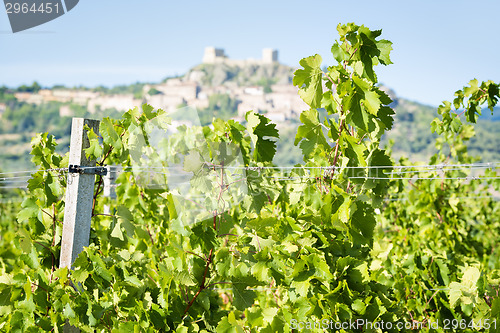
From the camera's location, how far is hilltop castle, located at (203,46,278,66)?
120m

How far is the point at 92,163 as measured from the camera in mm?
2463

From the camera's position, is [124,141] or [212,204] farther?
[124,141]

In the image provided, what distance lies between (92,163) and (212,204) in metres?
0.69

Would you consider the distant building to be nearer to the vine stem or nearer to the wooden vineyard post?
the wooden vineyard post

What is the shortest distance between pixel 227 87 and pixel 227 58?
15.3m

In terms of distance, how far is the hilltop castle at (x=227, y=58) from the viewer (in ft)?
393

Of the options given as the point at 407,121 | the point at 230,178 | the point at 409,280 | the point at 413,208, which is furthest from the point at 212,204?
the point at 407,121

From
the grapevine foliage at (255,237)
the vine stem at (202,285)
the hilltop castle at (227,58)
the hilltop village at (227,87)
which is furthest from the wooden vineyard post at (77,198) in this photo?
the hilltop castle at (227,58)

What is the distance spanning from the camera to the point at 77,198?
94.0 inches

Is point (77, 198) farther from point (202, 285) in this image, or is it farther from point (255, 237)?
point (255, 237)

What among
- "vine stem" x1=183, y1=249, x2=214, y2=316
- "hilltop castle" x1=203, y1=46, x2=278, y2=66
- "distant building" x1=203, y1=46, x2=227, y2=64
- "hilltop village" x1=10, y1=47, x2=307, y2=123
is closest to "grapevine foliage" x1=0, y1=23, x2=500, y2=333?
"vine stem" x1=183, y1=249, x2=214, y2=316

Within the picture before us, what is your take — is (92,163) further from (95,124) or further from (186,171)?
(186,171)

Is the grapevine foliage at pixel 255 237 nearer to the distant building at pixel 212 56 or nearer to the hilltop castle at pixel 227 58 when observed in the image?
the hilltop castle at pixel 227 58

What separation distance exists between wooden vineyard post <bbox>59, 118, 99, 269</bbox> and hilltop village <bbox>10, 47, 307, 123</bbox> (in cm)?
7454
